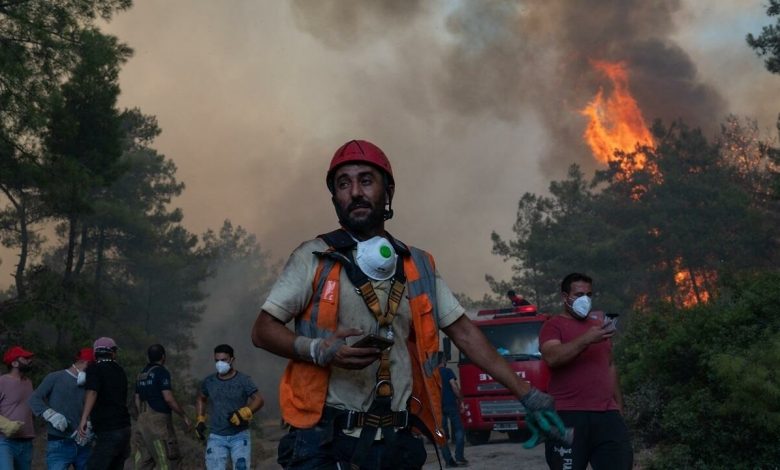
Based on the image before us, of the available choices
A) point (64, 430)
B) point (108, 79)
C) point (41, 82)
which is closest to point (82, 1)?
point (41, 82)

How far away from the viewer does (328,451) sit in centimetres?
366

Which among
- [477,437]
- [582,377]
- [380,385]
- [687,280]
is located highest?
[687,280]

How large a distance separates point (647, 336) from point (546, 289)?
38363 mm

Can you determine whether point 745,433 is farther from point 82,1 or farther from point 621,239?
point 621,239

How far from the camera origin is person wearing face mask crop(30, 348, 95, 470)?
9664mm

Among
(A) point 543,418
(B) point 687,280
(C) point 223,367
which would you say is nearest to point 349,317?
(A) point 543,418

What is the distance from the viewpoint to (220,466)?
32.6 ft

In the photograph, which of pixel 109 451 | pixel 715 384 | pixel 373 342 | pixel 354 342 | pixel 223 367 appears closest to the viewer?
pixel 373 342

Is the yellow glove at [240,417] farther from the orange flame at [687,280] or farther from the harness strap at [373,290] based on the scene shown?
the orange flame at [687,280]

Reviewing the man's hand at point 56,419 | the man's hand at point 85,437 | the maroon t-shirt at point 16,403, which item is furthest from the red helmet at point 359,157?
the maroon t-shirt at point 16,403

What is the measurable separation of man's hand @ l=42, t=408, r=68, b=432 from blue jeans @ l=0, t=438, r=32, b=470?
36 centimetres

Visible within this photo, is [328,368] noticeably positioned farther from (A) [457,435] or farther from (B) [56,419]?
(A) [457,435]

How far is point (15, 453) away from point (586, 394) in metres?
6.02

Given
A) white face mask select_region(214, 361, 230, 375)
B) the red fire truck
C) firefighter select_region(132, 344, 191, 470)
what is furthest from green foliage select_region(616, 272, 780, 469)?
firefighter select_region(132, 344, 191, 470)
